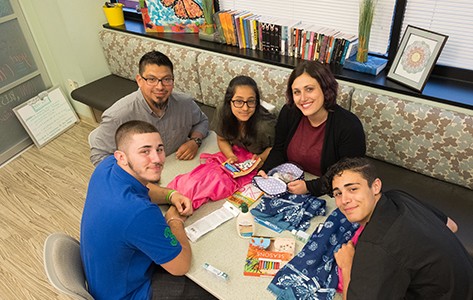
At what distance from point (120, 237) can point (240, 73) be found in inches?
69.6

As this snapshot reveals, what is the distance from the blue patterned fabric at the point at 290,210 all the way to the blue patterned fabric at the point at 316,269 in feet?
0.29

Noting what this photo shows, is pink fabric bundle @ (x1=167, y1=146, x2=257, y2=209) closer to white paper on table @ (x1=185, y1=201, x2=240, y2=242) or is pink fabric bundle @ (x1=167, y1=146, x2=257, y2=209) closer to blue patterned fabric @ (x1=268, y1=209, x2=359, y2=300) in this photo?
white paper on table @ (x1=185, y1=201, x2=240, y2=242)

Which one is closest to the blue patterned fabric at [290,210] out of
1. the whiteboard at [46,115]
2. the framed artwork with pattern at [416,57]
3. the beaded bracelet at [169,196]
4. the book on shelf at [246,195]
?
the book on shelf at [246,195]

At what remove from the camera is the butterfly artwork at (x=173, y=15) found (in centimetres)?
325

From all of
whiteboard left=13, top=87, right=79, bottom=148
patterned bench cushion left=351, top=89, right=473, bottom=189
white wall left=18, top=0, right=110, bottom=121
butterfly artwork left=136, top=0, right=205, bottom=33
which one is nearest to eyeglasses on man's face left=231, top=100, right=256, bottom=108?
patterned bench cushion left=351, top=89, right=473, bottom=189

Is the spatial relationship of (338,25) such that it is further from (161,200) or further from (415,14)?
(161,200)

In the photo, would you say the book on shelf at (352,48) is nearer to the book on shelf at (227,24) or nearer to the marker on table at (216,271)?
the book on shelf at (227,24)

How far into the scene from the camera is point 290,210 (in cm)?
165

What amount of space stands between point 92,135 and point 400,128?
1849 mm

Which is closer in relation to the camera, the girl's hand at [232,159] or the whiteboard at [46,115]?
the girl's hand at [232,159]

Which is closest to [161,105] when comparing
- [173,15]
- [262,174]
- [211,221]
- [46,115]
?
[262,174]

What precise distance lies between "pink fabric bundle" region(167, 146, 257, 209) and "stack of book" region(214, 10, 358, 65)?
115 cm

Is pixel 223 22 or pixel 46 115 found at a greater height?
pixel 223 22

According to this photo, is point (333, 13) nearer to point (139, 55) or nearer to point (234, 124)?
point (234, 124)
